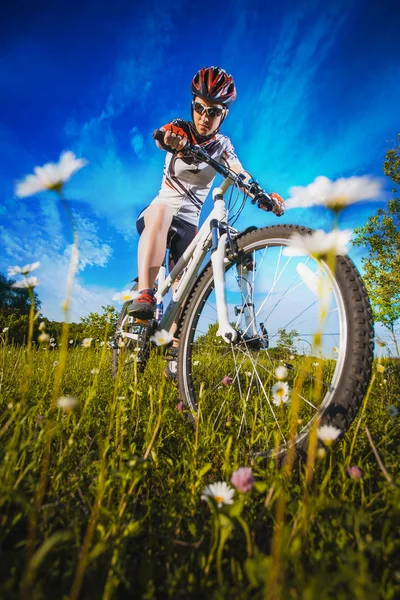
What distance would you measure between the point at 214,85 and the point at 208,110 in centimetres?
21

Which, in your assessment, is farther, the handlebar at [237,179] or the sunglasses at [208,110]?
the sunglasses at [208,110]

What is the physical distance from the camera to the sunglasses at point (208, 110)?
9.18ft

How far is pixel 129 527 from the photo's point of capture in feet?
2.54

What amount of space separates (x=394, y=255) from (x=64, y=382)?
19233 millimetres

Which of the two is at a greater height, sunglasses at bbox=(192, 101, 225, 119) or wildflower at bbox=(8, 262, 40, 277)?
sunglasses at bbox=(192, 101, 225, 119)

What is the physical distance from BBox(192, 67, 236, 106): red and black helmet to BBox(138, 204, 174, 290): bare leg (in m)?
1.22

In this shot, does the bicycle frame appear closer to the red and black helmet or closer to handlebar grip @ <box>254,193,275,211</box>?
handlebar grip @ <box>254,193,275,211</box>

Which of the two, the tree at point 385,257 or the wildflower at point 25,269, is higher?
the tree at point 385,257

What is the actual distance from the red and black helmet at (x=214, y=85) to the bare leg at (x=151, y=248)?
3.99ft

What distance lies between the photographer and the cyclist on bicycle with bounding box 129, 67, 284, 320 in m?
2.46

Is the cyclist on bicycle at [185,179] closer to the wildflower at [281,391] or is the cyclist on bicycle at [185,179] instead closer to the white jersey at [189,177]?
the white jersey at [189,177]

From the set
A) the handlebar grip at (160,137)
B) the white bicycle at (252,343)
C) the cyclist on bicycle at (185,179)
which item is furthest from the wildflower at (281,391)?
the handlebar grip at (160,137)

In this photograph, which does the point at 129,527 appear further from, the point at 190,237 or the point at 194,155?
the point at 190,237

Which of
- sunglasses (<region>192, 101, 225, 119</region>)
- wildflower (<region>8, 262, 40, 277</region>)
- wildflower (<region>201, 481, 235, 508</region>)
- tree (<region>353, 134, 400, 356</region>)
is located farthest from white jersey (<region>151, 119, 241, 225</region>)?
tree (<region>353, 134, 400, 356</region>)
